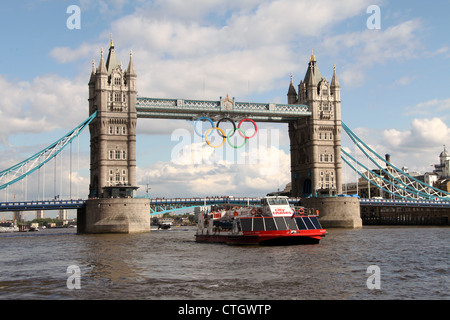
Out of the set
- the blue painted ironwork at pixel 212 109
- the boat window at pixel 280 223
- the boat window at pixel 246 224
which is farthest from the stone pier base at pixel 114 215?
the boat window at pixel 280 223

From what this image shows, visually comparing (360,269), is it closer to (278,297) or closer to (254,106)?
(278,297)

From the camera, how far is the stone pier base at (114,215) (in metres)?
90.2

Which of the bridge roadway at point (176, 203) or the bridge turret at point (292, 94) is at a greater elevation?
the bridge turret at point (292, 94)

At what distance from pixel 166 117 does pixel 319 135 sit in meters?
32.0

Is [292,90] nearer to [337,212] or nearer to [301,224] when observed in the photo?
[337,212]

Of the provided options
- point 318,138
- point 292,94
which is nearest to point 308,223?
point 318,138

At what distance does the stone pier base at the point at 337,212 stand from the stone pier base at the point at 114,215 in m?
34.3

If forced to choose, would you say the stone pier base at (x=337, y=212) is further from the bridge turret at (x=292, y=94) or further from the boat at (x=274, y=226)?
the boat at (x=274, y=226)

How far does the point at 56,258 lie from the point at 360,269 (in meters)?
24.8

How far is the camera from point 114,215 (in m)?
90.8

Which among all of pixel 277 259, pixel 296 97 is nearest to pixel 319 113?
pixel 296 97

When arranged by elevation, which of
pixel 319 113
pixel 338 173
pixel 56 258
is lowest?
pixel 56 258

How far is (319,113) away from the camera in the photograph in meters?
115
